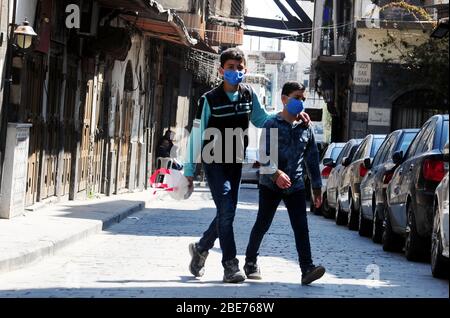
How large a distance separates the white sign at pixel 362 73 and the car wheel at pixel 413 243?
27.5m

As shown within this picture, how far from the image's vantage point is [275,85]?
136m

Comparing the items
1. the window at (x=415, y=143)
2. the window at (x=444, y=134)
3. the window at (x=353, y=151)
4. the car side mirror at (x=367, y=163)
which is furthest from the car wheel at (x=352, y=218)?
the window at (x=444, y=134)

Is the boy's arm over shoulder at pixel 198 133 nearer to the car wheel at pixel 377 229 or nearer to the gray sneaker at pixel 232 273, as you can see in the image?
the gray sneaker at pixel 232 273

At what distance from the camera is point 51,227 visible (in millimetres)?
16297

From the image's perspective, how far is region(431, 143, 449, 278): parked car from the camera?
420 inches

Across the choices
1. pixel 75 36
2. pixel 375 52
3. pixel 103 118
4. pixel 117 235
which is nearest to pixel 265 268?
pixel 117 235

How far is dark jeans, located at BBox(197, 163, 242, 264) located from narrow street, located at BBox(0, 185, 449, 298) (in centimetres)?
35

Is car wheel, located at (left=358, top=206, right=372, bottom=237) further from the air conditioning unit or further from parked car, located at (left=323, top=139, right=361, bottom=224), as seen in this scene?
the air conditioning unit

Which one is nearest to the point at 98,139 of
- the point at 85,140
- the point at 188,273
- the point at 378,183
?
the point at 85,140

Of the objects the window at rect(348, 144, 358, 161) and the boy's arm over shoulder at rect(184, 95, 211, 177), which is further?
the window at rect(348, 144, 358, 161)

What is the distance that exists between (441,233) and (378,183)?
6215 millimetres

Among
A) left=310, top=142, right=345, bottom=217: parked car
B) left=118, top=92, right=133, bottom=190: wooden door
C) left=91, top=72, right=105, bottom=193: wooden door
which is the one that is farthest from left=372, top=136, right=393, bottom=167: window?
left=118, top=92, right=133, bottom=190: wooden door
